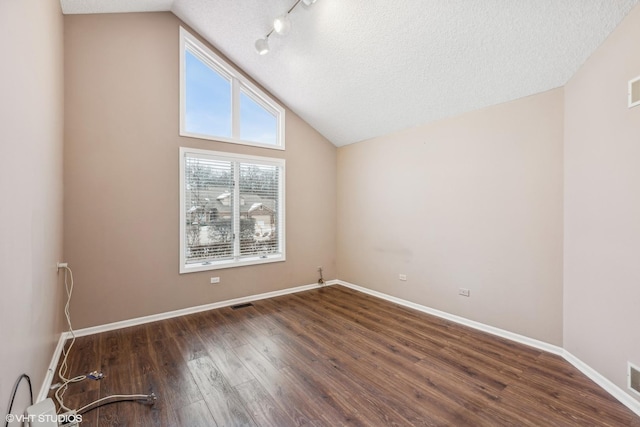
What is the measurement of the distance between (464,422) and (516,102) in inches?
121

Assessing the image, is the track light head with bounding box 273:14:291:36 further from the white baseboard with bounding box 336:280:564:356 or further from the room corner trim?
the room corner trim

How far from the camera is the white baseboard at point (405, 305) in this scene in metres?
2.02

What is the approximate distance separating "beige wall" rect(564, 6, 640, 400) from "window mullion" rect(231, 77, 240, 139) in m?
4.02

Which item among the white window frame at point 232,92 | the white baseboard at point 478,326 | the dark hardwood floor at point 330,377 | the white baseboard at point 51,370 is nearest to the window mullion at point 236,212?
the white window frame at point 232,92

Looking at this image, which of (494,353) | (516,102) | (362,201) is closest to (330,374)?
(494,353)

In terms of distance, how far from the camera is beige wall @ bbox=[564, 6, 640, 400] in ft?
6.38

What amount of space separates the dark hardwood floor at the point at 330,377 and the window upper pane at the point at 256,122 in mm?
2822

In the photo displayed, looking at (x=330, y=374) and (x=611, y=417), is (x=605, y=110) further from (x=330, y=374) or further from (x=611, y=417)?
(x=330, y=374)

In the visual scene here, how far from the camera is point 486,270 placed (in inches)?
124

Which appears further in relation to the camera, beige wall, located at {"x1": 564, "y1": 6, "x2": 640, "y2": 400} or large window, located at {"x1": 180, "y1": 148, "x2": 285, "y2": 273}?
large window, located at {"x1": 180, "y1": 148, "x2": 285, "y2": 273}

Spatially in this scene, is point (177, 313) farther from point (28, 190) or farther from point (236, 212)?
point (28, 190)

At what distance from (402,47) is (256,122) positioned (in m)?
2.52

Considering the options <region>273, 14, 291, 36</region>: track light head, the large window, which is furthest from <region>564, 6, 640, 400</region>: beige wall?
the large window

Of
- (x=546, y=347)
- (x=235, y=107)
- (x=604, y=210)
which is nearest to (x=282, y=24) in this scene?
(x=235, y=107)
